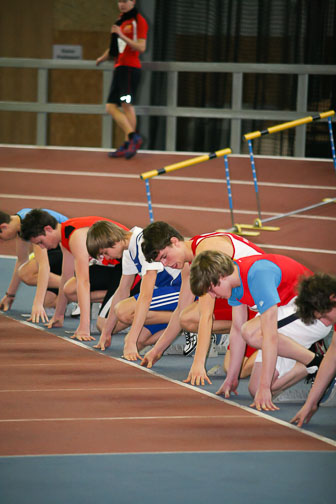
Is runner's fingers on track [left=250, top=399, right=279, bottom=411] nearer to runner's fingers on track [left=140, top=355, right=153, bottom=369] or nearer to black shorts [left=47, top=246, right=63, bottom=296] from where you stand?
runner's fingers on track [left=140, top=355, right=153, bottom=369]

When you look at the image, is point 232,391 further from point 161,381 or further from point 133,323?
point 133,323

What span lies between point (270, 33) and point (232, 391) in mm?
7695

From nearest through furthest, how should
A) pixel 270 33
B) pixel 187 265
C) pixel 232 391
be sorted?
pixel 232 391, pixel 187 265, pixel 270 33

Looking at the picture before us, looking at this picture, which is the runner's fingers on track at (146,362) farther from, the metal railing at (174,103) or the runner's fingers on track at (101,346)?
the metal railing at (174,103)

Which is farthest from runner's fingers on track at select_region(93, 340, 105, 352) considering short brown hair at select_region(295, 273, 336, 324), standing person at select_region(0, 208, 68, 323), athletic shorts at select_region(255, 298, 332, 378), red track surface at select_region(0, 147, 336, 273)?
red track surface at select_region(0, 147, 336, 273)

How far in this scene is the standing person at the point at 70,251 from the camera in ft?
19.9

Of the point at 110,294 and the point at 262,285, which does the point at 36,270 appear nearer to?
the point at 110,294

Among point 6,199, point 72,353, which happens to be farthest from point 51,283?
point 6,199

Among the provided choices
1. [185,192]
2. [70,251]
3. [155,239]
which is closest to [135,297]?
[70,251]

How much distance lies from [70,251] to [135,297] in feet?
2.39

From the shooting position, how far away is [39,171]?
11.4 meters

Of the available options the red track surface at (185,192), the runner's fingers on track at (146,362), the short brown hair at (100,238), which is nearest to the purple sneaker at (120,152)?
the red track surface at (185,192)

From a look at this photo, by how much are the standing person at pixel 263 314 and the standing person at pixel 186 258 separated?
6.8 inches

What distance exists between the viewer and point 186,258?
5.12 m
